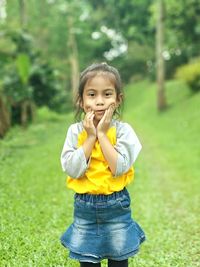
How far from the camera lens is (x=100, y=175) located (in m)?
3.65

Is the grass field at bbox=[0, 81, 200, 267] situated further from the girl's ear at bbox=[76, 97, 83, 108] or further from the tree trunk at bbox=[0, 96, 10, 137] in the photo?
the girl's ear at bbox=[76, 97, 83, 108]

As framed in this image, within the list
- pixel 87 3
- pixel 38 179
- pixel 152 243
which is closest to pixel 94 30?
pixel 87 3

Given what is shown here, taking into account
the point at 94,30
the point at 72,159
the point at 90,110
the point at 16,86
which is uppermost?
the point at 90,110

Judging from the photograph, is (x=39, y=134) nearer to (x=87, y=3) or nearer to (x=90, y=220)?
(x=90, y=220)

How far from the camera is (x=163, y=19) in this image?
82.3ft

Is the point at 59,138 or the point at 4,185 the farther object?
the point at 59,138

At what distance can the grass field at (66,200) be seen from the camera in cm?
552

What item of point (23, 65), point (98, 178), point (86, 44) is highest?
point (23, 65)

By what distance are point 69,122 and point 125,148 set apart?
21034 millimetres

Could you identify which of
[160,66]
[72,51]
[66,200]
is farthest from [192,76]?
[72,51]

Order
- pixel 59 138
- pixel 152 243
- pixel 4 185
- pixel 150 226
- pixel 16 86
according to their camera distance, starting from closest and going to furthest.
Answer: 1. pixel 152 243
2. pixel 150 226
3. pixel 4 185
4. pixel 59 138
5. pixel 16 86

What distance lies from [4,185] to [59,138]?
27.5ft

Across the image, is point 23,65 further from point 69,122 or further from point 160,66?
point 160,66

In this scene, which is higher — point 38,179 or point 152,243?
point 152,243
